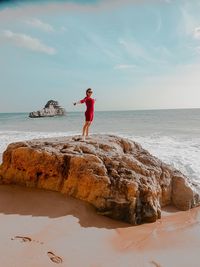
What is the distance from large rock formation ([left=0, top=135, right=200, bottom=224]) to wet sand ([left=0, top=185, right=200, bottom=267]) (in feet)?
0.74

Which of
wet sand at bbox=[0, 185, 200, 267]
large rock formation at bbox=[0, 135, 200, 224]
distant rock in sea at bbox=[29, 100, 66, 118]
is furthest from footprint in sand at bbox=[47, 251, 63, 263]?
distant rock in sea at bbox=[29, 100, 66, 118]

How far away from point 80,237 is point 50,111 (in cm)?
8224

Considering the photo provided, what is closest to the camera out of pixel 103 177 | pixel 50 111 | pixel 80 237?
pixel 80 237

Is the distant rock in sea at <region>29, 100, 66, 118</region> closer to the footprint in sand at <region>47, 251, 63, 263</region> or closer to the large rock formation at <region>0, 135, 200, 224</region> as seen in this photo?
the large rock formation at <region>0, 135, 200, 224</region>

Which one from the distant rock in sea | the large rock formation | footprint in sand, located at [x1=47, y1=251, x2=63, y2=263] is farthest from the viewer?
the distant rock in sea

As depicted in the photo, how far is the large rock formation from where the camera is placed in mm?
4715

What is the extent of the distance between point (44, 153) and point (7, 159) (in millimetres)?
1012

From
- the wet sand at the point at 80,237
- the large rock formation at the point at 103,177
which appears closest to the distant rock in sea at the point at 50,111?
the large rock formation at the point at 103,177

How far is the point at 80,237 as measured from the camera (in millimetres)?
3889

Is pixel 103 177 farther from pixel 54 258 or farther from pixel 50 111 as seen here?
pixel 50 111

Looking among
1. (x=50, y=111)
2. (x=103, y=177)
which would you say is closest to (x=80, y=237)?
(x=103, y=177)

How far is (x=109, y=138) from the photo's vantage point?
22.9 ft

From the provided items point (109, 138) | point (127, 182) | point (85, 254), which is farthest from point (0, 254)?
point (109, 138)

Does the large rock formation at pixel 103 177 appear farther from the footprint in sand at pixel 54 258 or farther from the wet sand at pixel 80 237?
the footprint in sand at pixel 54 258
